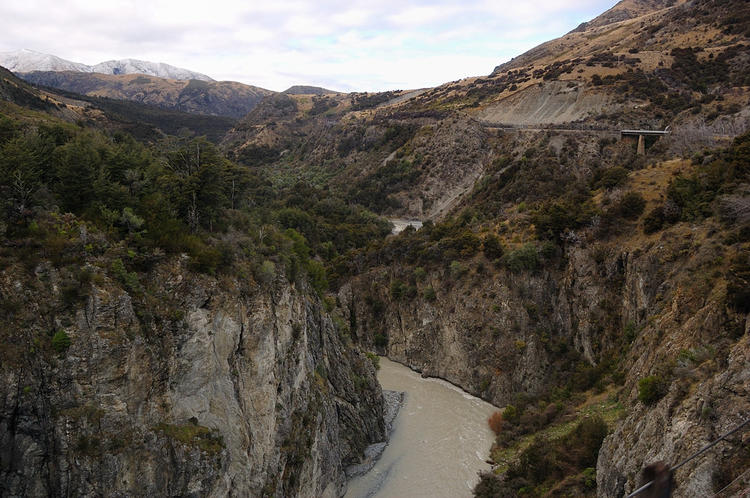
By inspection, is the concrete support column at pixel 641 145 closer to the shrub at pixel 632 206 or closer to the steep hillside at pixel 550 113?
the steep hillside at pixel 550 113

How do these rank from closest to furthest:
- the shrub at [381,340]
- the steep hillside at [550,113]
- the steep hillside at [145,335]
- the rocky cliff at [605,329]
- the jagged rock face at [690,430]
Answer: the jagged rock face at [690,430] < the steep hillside at [145,335] < the rocky cliff at [605,329] < the shrub at [381,340] < the steep hillside at [550,113]

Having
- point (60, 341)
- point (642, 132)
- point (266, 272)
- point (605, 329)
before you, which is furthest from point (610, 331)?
point (642, 132)

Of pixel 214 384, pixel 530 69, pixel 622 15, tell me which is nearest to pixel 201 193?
pixel 214 384

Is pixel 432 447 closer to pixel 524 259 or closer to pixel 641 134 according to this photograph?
pixel 524 259

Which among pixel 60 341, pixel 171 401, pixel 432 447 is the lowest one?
pixel 432 447

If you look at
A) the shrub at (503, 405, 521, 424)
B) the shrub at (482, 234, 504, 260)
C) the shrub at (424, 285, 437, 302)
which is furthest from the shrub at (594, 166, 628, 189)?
the shrub at (503, 405, 521, 424)

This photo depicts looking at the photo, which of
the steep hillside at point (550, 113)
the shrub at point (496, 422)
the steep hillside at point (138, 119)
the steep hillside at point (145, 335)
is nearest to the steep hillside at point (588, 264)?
the steep hillside at point (550, 113)

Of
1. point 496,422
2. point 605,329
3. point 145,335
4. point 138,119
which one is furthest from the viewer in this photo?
point 138,119
